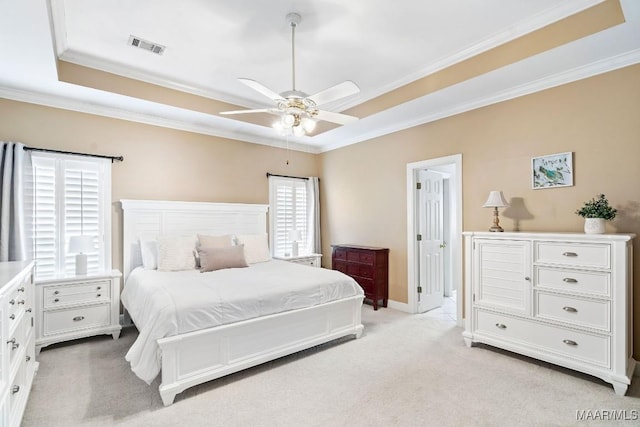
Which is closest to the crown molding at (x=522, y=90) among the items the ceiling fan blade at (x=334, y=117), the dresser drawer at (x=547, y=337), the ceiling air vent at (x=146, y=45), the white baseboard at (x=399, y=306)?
the ceiling fan blade at (x=334, y=117)

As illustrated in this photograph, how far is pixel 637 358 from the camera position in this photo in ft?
9.27

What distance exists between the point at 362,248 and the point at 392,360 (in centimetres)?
211

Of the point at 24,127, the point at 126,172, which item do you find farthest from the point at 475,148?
the point at 24,127

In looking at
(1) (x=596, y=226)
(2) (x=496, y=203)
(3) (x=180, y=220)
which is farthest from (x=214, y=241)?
(1) (x=596, y=226)

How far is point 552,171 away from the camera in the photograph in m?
3.30

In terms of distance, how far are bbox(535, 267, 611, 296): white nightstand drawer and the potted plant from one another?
38 cm

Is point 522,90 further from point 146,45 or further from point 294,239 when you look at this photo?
→ point 146,45

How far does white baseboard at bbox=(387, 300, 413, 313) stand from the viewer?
15.5 ft

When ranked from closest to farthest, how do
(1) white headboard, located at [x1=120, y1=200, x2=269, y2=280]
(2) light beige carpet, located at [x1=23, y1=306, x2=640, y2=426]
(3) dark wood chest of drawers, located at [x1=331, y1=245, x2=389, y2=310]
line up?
(2) light beige carpet, located at [x1=23, y1=306, x2=640, y2=426], (1) white headboard, located at [x1=120, y1=200, x2=269, y2=280], (3) dark wood chest of drawers, located at [x1=331, y1=245, x2=389, y2=310]

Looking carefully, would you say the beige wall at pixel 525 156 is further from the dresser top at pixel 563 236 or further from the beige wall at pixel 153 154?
the beige wall at pixel 153 154

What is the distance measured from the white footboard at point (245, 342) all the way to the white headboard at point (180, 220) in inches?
87.6

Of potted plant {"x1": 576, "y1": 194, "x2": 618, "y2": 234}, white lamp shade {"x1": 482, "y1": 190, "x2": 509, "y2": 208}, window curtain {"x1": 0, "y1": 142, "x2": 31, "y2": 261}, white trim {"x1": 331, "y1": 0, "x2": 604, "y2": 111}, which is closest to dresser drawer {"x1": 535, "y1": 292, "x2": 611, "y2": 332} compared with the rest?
potted plant {"x1": 576, "y1": 194, "x2": 618, "y2": 234}

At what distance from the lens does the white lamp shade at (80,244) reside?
357cm

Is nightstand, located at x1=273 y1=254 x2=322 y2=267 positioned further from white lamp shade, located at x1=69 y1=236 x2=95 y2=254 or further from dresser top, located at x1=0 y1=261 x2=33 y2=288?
dresser top, located at x1=0 y1=261 x2=33 y2=288
